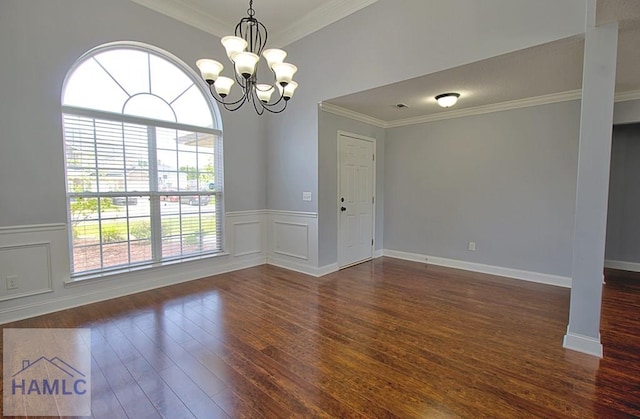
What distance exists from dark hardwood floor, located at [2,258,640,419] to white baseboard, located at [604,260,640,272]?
1024 millimetres

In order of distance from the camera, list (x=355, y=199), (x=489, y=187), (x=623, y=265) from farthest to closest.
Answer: (x=355, y=199) < (x=623, y=265) < (x=489, y=187)

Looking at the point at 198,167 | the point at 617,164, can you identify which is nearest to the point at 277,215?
the point at 198,167

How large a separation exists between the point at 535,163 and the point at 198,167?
4.62 meters

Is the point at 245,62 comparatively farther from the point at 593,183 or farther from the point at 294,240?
the point at 294,240

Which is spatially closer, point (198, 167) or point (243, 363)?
point (243, 363)

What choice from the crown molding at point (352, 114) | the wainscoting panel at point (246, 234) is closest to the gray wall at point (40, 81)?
the wainscoting panel at point (246, 234)

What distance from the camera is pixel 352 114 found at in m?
4.79

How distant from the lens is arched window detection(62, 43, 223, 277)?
3.34m

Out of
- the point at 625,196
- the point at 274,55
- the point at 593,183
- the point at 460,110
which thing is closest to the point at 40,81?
the point at 274,55

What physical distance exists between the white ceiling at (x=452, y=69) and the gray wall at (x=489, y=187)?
30 cm

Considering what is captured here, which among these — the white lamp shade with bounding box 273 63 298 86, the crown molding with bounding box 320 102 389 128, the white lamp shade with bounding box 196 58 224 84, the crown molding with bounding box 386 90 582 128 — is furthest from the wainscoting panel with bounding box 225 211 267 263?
the crown molding with bounding box 386 90 582 128

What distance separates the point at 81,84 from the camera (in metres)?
3.33

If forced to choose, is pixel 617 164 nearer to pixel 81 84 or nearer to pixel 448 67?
pixel 448 67

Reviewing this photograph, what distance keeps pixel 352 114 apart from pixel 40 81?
3.73m
